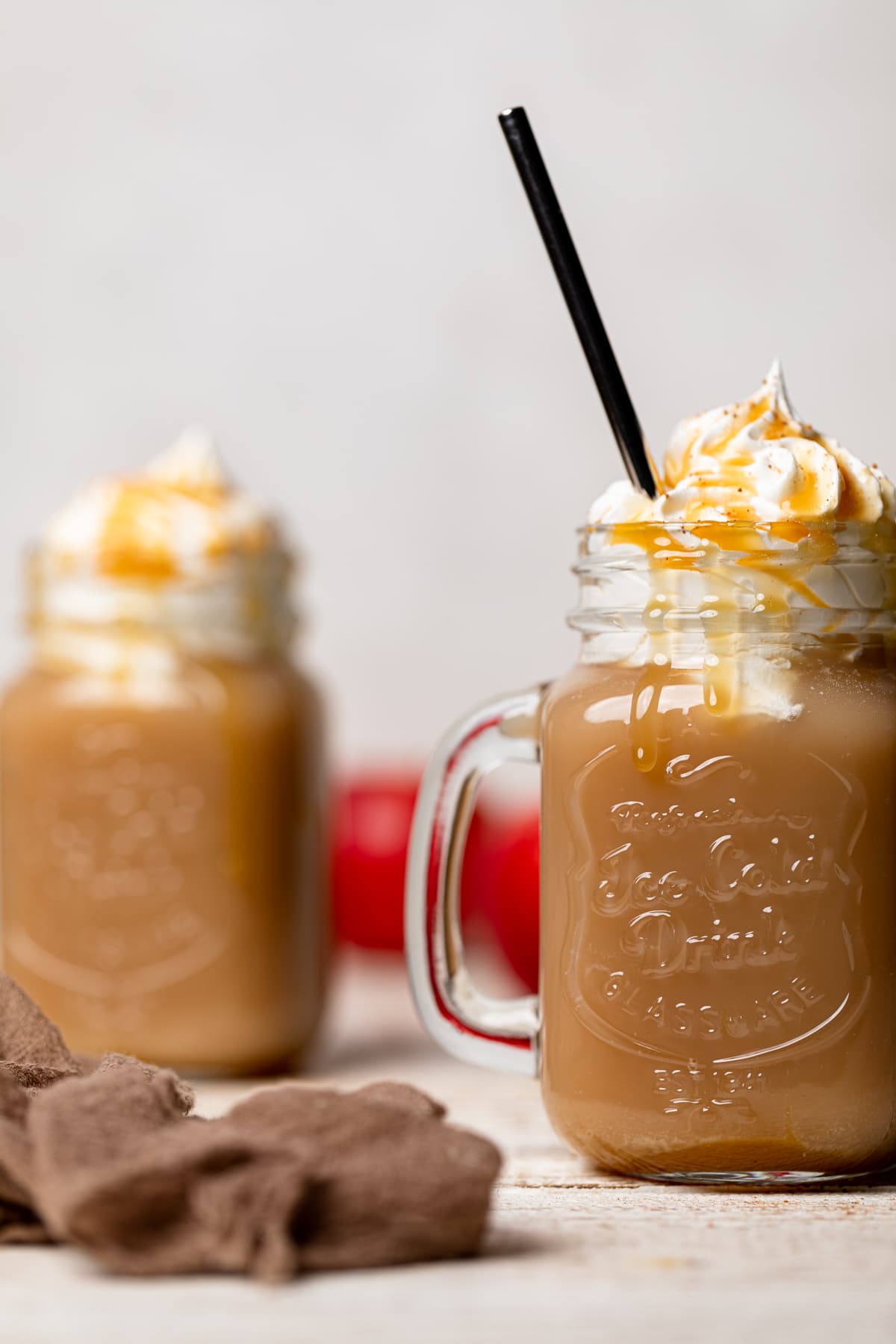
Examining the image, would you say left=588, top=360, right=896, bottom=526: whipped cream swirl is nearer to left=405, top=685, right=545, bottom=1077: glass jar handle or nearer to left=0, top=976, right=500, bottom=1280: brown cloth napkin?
left=405, top=685, right=545, bottom=1077: glass jar handle

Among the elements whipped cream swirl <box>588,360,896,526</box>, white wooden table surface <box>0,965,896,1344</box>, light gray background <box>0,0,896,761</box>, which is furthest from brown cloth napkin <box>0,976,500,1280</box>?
light gray background <box>0,0,896,761</box>

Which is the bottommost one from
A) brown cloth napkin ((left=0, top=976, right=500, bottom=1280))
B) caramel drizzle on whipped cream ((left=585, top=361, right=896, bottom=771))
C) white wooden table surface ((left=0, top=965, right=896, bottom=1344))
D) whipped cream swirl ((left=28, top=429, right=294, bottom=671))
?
white wooden table surface ((left=0, top=965, right=896, bottom=1344))

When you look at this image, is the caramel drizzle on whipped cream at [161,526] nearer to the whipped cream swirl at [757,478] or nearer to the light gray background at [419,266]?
the whipped cream swirl at [757,478]

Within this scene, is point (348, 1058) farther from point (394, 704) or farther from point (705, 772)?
point (394, 704)

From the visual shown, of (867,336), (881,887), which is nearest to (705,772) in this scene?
(881,887)

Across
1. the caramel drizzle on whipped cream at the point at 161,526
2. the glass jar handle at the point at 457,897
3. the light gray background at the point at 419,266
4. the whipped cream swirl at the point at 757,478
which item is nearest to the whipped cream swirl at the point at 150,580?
the caramel drizzle on whipped cream at the point at 161,526

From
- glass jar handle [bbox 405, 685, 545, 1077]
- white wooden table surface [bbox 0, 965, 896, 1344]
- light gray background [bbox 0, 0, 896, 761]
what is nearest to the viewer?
white wooden table surface [bbox 0, 965, 896, 1344]
